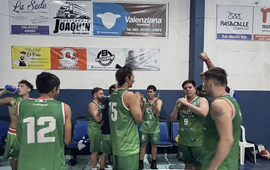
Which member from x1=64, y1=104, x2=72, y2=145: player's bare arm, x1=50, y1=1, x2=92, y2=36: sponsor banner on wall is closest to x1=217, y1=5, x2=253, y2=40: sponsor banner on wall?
x1=50, y1=1, x2=92, y2=36: sponsor banner on wall

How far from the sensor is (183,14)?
5.14m

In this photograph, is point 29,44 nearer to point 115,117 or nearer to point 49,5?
point 49,5

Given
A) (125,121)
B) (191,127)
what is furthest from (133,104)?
(191,127)

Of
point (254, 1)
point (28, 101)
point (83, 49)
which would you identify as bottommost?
point (28, 101)

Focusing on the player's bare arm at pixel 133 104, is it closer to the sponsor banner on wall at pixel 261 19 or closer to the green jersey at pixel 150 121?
the green jersey at pixel 150 121

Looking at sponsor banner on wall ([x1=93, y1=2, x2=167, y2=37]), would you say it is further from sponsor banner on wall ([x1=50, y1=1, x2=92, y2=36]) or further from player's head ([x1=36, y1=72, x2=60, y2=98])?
player's head ([x1=36, y1=72, x2=60, y2=98])

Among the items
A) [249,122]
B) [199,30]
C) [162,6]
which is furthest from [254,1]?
[249,122]

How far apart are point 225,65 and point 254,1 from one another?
1667 mm

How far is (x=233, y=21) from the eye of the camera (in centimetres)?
509

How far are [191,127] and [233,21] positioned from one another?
11.0 feet

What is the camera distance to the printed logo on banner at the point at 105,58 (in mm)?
5012

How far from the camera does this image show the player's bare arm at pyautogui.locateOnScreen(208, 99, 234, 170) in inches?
61.4

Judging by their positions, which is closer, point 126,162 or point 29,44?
point 126,162

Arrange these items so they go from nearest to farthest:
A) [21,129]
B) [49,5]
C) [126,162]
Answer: [21,129] < [126,162] < [49,5]
